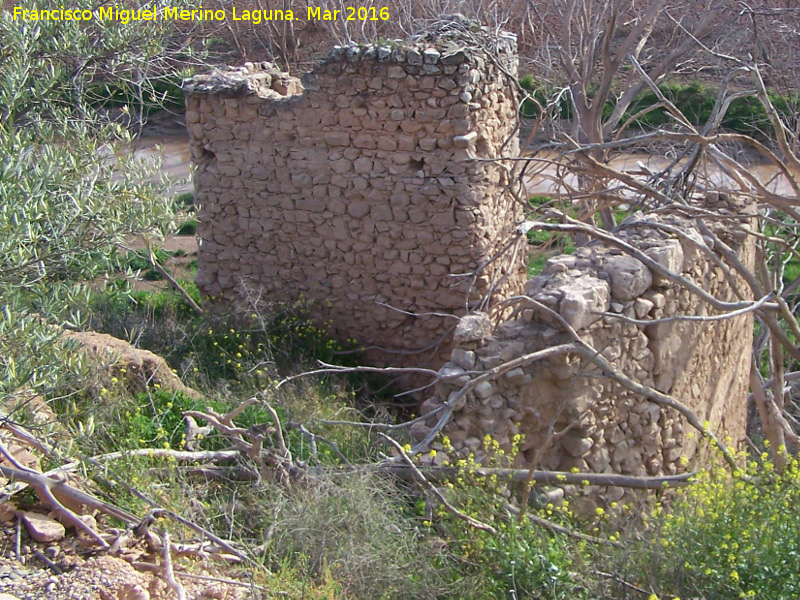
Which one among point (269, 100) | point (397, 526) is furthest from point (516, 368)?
point (269, 100)

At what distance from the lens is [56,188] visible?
3.45 m

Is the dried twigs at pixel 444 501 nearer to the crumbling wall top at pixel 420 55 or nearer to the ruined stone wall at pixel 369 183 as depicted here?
the ruined stone wall at pixel 369 183

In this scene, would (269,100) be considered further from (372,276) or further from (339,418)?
(339,418)

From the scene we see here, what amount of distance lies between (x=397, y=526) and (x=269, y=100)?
4.39m

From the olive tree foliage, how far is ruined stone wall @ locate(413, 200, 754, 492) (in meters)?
1.81

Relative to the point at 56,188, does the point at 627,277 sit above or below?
below

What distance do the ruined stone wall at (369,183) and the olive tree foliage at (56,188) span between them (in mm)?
2476

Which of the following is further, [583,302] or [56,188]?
[583,302]

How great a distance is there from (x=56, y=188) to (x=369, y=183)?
11.4 feet

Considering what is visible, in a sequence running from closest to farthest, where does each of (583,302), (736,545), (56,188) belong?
(736,545) → (56,188) → (583,302)

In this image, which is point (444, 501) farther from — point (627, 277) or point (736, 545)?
point (627, 277)

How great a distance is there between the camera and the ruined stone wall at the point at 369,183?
6309mm

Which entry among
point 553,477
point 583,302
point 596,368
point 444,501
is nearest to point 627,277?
point 583,302

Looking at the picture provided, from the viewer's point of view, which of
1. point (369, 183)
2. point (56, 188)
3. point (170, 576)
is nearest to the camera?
point (170, 576)
